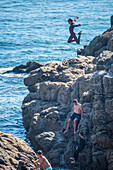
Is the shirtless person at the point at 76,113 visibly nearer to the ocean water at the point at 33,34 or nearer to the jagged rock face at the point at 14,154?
the jagged rock face at the point at 14,154

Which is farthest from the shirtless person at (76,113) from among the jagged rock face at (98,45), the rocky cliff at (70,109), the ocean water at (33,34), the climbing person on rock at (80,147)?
the jagged rock face at (98,45)

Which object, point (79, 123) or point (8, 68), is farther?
point (8, 68)

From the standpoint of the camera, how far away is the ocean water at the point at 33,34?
31161mm

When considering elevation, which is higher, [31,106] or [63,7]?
[63,7]

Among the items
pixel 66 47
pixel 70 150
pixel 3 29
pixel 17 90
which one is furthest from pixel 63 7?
pixel 70 150

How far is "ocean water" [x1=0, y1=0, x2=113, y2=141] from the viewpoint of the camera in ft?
102

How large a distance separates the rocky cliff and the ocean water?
273cm

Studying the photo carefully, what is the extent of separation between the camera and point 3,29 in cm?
7069

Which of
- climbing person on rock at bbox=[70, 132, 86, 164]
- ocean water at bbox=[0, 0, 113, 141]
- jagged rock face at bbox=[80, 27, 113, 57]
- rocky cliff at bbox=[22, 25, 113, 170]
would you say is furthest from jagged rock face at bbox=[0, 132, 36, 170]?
jagged rock face at bbox=[80, 27, 113, 57]

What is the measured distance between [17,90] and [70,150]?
16.9 meters

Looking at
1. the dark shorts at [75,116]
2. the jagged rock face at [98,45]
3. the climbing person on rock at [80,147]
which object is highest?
the jagged rock face at [98,45]

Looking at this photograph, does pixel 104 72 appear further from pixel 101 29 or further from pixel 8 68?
pixel 101 29

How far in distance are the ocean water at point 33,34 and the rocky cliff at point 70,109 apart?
2.73 metres

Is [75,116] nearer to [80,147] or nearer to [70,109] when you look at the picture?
[80,147]
